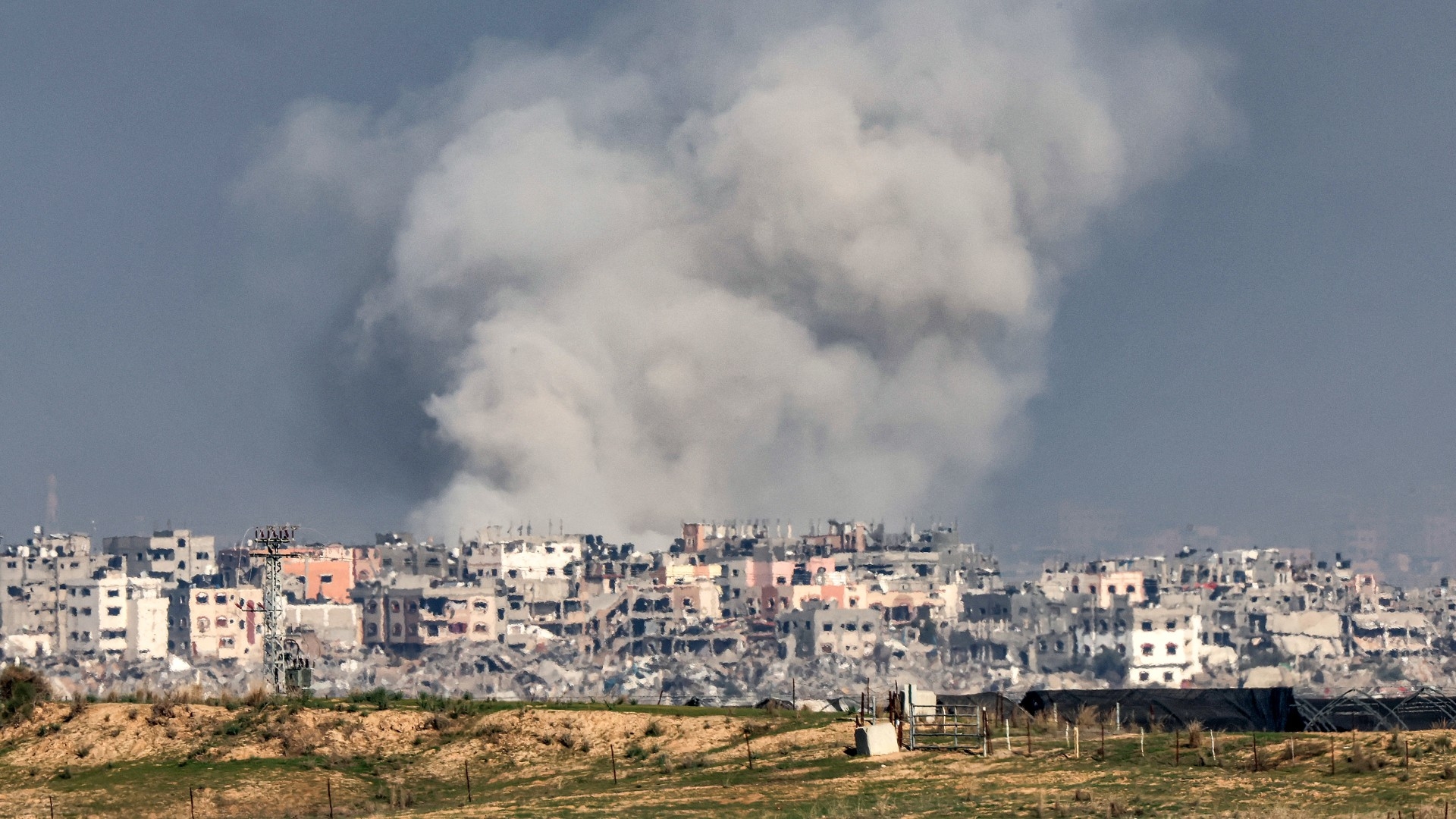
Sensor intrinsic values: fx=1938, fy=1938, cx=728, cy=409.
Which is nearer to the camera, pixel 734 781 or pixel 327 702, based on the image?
pixel 734 781

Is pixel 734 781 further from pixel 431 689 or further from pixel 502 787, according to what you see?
pixel 431 689

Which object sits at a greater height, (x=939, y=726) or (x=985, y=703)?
(x=985, y=703)

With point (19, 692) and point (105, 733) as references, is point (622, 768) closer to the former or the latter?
point (105, 733)

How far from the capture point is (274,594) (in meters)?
68.8

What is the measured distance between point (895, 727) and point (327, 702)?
14.0 meters

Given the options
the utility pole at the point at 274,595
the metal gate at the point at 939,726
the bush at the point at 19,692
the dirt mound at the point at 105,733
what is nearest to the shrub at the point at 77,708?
the dirt mound at the point at 105,733

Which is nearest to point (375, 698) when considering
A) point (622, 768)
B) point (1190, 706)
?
point (622, 768)

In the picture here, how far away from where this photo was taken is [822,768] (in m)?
34.7

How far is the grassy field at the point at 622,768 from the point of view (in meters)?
29.8

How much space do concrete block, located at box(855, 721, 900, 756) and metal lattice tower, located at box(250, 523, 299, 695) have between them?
91.8ft

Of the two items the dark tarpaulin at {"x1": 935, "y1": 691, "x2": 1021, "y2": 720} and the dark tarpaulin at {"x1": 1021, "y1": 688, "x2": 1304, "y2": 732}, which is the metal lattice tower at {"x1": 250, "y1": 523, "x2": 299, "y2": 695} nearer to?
the dark tarpaulin at {"x1": 935, "y1": 691, "x2": 1021, "y2": 720}

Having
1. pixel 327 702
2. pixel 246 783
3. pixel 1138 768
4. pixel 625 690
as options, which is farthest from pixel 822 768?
pixel 625 690

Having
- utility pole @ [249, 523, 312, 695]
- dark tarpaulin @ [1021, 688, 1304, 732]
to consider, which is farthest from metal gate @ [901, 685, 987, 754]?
utility pole @ [249, 523, 312, 695]

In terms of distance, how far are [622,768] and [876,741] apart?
500 cm
